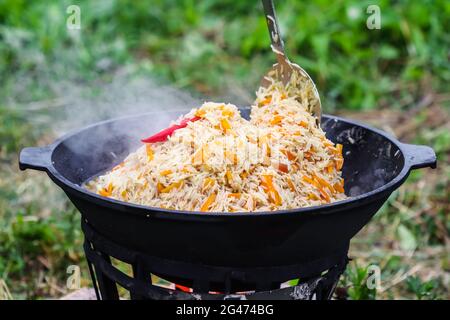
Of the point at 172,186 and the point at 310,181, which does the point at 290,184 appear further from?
the point at 172,186

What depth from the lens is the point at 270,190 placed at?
239cm

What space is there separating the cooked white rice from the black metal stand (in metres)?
0.22

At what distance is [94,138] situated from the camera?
297cm

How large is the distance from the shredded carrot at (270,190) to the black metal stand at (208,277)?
26cm

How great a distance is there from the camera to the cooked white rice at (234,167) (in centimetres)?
238

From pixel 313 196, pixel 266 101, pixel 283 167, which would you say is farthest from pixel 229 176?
pixel 266 101

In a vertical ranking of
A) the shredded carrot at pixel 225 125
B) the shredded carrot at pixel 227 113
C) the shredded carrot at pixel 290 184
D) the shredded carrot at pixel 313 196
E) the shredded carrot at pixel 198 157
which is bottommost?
the shredded carrot at pixel 313 196

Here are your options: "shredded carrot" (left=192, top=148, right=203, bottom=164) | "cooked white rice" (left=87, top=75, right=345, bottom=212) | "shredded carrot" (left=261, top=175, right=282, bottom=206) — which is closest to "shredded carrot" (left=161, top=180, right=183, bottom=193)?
"cooked white rice" (left=87, top=75, right=345, bottom=212)

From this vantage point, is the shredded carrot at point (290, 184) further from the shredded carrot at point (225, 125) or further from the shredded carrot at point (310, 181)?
the shredded carrot at point (225, 125)

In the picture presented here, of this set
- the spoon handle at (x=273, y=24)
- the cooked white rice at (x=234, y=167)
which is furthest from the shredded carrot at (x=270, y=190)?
the spoon handle at (x=273, y=24)

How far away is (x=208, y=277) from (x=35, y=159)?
3.01ft

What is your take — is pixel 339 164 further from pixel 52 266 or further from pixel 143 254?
pixel 52 266

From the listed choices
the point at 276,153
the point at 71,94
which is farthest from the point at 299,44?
the point at 276,153
